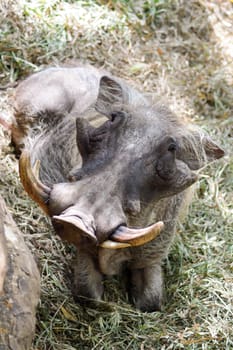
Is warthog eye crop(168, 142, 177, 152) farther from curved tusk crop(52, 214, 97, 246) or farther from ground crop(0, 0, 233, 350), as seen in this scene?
ground crop(0, 0, 233, 350)

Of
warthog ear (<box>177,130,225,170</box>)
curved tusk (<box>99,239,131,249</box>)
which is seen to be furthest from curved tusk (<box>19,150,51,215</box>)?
warthog ear (<box>177,130,225,170</box>)

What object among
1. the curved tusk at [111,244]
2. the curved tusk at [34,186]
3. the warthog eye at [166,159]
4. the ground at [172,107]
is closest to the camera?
the curved tusk at [111,244]

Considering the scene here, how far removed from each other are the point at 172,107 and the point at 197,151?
4.22ft

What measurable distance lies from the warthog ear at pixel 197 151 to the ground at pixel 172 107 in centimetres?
41

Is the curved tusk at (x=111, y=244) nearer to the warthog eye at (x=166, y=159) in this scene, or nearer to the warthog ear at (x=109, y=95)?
the warthog eye at (x=166, y=159)

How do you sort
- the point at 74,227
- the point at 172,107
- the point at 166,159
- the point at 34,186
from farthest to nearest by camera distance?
1. the point at 172,107
2. the point at 166,159
3. the point at 34,186
4. the point at 74,227

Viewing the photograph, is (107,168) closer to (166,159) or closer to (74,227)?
(166,159)

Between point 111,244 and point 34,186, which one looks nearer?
point 111,244

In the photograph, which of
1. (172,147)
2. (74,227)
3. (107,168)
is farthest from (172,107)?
(74,227)

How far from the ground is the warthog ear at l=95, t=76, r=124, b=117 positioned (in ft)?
1.28

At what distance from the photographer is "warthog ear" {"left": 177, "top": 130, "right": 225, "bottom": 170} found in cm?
314

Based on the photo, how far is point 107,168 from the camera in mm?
2785

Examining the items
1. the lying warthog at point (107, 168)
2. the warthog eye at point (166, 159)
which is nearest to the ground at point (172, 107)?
the lying warthog at point (107, 168)

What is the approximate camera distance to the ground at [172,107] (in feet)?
10.3
